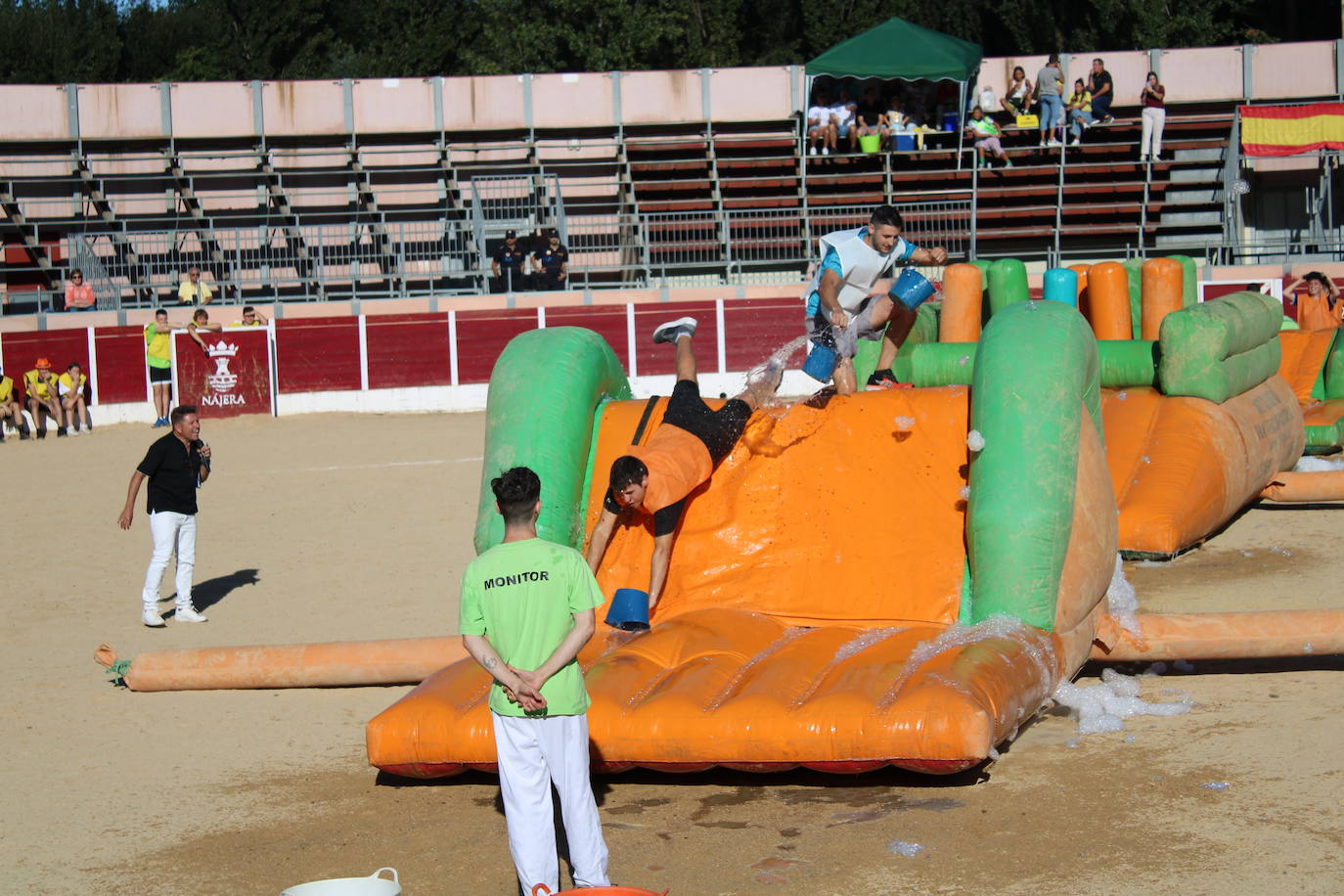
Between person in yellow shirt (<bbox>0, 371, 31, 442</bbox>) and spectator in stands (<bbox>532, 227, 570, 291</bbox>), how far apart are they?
7.48 m

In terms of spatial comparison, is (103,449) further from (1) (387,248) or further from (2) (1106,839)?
(2) (1106,839)

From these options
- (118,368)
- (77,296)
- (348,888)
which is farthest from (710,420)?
(77,296)

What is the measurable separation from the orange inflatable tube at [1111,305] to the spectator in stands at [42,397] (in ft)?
47.5

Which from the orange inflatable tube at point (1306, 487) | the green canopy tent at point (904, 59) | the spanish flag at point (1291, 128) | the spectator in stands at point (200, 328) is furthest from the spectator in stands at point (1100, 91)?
the orange inflatable tube at point (1306, 487)

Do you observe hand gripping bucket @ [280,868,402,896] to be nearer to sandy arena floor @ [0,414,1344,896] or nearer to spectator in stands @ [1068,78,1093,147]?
sandy arena floor @ [0,414,1344,896]

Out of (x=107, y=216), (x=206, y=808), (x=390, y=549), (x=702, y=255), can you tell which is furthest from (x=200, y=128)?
(x=206, y=808)

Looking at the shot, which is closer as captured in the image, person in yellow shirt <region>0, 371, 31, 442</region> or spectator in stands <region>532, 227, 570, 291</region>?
person in yellow shirt <region>0, 371, 31, 442</region>

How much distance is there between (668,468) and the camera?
761cm

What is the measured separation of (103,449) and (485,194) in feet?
29.1

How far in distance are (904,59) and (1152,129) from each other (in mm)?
4298

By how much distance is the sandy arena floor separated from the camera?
5.12 m

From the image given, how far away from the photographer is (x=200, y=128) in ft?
86.2

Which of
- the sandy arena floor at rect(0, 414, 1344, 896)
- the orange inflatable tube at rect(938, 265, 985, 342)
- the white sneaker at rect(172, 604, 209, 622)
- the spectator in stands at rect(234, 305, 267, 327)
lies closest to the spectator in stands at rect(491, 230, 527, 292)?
the spectator in stands at rect(234, 305, 267, 327)

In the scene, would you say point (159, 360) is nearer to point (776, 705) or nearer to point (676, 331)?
point (676, 331)
